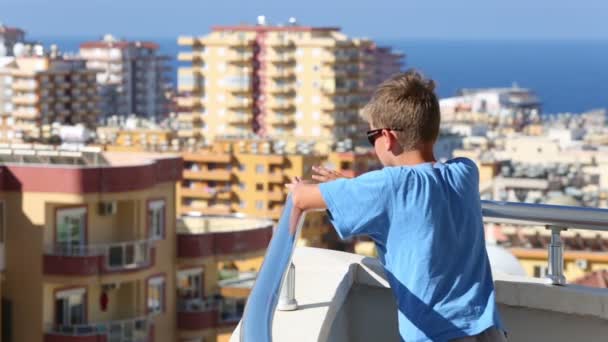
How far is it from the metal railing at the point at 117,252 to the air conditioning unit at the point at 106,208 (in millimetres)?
308

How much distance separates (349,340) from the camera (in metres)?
3.24

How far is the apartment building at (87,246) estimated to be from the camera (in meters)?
15.8

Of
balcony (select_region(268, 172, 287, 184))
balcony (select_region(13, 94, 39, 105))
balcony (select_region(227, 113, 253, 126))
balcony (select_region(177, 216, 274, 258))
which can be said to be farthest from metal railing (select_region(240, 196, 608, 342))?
balcony (select_region(13, 94, 39, 105))

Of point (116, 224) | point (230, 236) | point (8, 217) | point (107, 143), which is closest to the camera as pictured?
point (8, 217)

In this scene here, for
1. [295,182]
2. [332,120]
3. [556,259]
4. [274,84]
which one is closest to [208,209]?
[332,120]

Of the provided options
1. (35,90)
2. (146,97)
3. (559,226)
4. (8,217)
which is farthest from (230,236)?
(146,97)

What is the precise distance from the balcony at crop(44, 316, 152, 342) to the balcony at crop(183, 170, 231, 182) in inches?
1277

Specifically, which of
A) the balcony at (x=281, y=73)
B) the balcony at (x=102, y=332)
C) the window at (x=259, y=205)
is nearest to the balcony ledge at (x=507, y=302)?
the balcony at (x=102, y=332)

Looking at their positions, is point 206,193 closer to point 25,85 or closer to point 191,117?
point 191,117

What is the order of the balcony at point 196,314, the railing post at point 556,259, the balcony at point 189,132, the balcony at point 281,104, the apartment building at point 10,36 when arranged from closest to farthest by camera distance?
the railing post at point 556,259, the balcony at point 196,314, the balcony at point 189,132, the balcony at point 281,104, the apartment building at point 10,36

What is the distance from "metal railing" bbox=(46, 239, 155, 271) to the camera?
1619 centimetres

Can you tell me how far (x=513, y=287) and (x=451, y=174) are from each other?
69 cm

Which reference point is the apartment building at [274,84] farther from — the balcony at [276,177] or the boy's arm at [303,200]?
the boy's arm at [303,200]

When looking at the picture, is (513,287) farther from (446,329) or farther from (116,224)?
(116,224)
